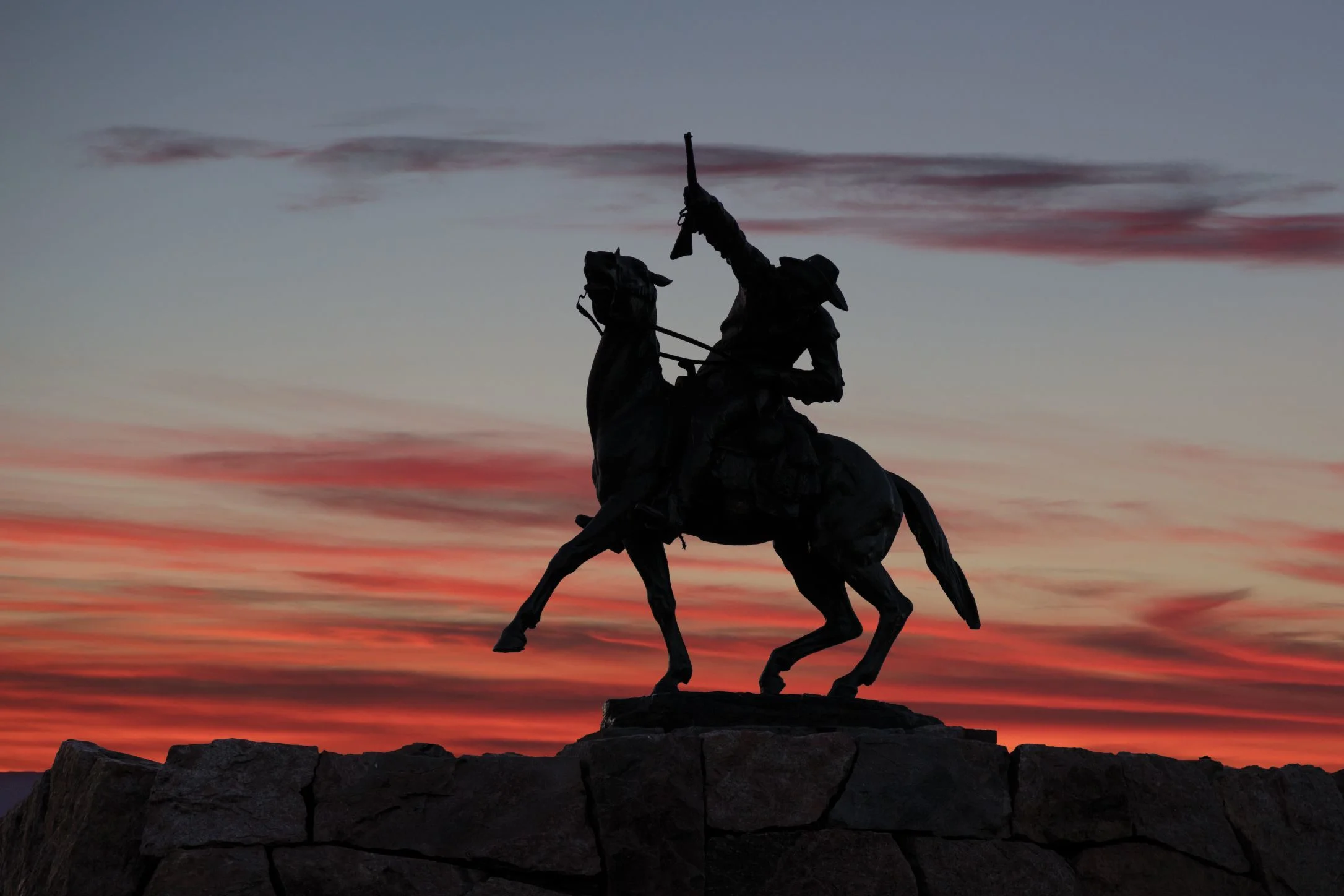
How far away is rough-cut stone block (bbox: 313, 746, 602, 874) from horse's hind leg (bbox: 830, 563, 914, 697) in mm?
1832

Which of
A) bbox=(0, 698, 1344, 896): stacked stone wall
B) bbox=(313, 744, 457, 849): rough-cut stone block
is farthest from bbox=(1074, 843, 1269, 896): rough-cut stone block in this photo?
bbox=(313, 744, 457, 849): rough-cut stone block

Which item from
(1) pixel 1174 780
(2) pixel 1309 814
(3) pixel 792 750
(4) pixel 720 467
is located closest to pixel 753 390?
(4) pixel 720 467

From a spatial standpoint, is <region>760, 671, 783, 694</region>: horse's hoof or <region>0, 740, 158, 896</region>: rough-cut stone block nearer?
<region>0, 740, 158, 896</region>: rough-cut stone block

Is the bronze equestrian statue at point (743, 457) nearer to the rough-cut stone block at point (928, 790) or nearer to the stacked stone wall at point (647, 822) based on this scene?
the rough-cut stone block at point (928, 790)

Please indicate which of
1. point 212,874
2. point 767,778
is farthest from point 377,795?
point 767,778

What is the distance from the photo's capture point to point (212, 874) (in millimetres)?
8836

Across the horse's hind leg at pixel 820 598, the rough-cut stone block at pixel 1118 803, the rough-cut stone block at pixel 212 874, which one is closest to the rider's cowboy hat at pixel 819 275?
the horse's hind leg at pixel 820 598

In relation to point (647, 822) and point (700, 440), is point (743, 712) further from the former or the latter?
point (700, 440)

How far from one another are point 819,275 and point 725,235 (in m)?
0.59

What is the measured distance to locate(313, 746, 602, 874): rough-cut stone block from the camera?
902cm

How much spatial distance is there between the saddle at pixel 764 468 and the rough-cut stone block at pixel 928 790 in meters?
1.43

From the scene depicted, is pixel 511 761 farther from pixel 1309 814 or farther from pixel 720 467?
pixel 1309 814

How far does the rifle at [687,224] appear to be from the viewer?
10453 millimetres

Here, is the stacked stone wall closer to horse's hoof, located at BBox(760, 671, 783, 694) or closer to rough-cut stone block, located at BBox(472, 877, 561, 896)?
rough-cut stone block, located at BBox(472, 877, 561, 896)
